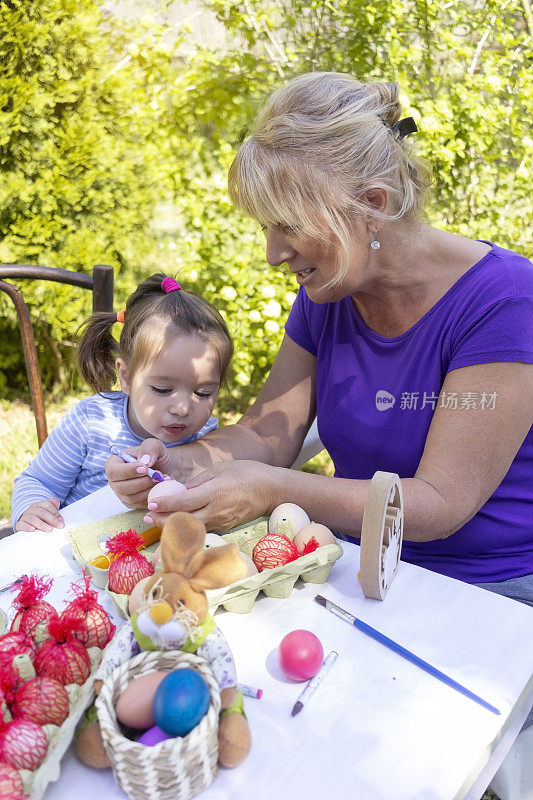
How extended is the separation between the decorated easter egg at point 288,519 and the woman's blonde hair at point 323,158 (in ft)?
1.60

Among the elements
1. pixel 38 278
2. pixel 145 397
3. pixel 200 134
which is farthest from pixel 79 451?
pixel 200 134

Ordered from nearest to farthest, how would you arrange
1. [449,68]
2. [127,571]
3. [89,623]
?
[89,623] → [127,571] → [449,68]

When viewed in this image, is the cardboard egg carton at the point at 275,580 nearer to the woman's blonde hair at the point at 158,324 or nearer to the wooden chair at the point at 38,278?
the woman's blonde hair at the point at 158,324

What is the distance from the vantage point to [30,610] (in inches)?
37.0

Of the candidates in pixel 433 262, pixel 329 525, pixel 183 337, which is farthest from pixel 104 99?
pixel 329 525

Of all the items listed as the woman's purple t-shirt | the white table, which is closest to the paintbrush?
the white table

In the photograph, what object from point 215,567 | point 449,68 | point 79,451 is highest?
point 449,68

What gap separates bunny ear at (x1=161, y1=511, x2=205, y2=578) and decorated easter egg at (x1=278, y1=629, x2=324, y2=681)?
192 millimetres

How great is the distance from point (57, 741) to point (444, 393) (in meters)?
0.95

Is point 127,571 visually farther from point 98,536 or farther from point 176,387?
point 176,387

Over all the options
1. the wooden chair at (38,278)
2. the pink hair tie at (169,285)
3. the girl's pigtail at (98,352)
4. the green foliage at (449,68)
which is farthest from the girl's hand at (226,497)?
the green foliage at (449,68)

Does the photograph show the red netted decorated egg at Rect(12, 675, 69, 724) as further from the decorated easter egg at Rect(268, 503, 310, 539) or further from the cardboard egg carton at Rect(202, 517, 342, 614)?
the decorated easter egg at Rect(268, 503, 310, 539)

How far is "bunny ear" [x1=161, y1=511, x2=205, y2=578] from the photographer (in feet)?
2.68

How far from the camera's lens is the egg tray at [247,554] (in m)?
1.01
